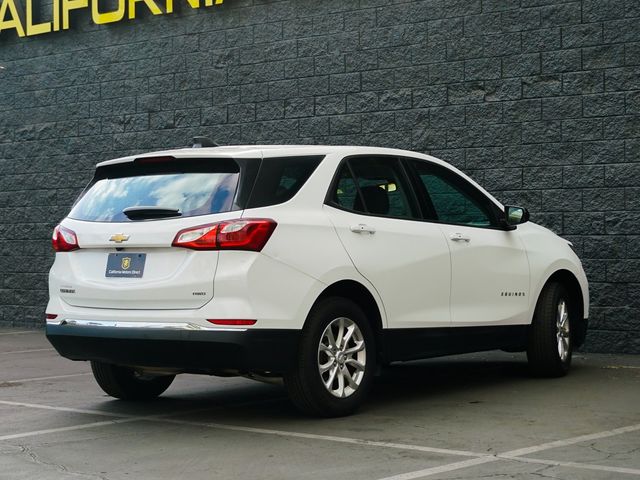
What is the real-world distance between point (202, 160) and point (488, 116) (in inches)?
215

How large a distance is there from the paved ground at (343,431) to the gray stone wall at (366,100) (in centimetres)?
227

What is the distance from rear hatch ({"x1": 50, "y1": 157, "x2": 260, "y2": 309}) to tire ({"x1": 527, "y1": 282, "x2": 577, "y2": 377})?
10.4 ft

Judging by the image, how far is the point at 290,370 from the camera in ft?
23.6

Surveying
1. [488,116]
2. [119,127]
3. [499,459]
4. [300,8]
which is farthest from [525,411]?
[119,127]

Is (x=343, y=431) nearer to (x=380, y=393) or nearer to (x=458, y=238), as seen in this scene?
(x=380, y=393)

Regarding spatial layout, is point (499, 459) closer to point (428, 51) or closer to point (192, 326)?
point (192, 326)

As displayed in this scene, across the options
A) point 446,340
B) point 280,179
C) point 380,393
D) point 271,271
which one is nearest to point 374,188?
point 280,179

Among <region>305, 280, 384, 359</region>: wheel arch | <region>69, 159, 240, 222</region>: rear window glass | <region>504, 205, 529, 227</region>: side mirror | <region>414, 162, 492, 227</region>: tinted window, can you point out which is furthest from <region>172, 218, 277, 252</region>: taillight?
<region>504, 205, 529, 227</region>: side mirror

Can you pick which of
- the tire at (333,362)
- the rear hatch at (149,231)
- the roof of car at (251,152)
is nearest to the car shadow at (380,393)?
the tire at (333,362)

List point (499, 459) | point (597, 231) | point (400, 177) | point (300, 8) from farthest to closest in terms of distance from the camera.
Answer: point (300, 8) < point (597, 231) < point (400, 177) < point (499, 459)

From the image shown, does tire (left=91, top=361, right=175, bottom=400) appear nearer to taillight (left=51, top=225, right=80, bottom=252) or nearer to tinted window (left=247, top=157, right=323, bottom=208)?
taillight (left=51, top=225, right=80, bottom=252)

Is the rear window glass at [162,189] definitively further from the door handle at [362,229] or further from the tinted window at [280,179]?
the door handle at [362,229]

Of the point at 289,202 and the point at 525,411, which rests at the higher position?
the point at 289,202

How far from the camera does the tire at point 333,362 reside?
23.8ft
